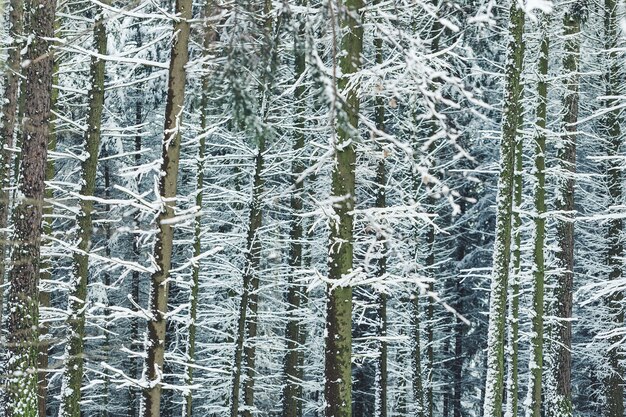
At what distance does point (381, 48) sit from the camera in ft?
53.1

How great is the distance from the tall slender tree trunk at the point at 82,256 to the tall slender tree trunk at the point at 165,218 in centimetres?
327

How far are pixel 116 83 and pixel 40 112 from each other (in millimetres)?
2266

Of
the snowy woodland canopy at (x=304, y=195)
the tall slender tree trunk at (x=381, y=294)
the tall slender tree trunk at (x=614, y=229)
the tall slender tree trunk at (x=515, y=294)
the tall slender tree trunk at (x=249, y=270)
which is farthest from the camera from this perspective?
the tall slender tree trunk at (x=614, y=229)

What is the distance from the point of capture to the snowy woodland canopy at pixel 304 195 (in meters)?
6.01

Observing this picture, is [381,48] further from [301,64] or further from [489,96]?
[301,64]

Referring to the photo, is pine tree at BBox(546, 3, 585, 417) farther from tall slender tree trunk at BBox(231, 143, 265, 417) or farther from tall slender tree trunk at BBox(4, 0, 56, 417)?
tall slender tree trunk at BBox(4, 0, 56, 417)

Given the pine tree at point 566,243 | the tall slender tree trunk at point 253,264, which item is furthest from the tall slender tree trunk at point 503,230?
the tall slender tree trunk at point 253,264

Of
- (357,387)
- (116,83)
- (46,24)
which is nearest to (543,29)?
(116,83)

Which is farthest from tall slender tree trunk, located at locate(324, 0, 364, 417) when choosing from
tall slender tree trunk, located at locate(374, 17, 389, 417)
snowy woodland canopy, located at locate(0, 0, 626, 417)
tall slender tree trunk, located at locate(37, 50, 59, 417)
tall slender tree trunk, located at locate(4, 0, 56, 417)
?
tall slender tree trunk, located at locate(374, 17, 389, 417)

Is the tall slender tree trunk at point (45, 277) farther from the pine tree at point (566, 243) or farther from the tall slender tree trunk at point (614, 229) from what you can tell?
the tall slender tree trunk at point (614, 229)

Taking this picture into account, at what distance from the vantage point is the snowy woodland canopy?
19.7 ft

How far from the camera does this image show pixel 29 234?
7938mm

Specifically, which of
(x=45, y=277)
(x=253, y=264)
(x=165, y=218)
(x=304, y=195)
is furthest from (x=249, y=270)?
(x=165, y=218)

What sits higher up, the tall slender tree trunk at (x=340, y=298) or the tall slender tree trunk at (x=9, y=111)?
the tall slender tree trunk at (x=9, y=111)
